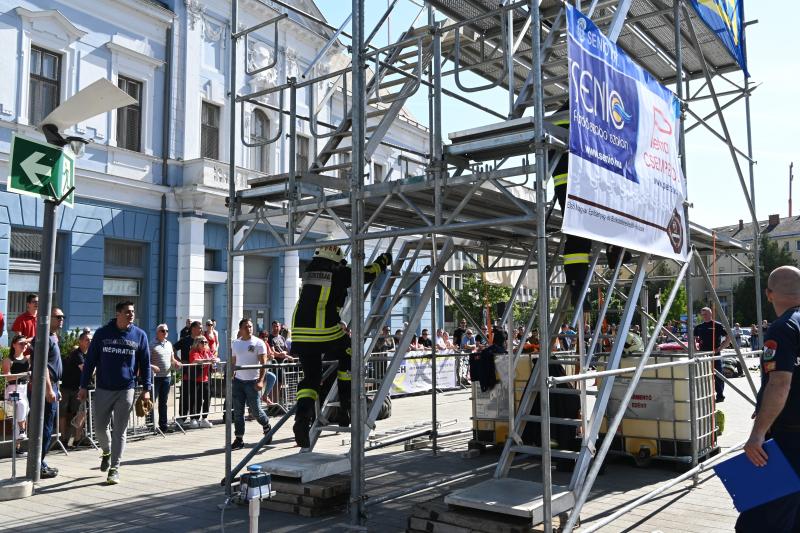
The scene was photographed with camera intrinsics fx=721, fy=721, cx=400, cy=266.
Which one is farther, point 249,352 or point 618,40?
point 249,352

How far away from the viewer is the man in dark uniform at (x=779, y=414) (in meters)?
4.44

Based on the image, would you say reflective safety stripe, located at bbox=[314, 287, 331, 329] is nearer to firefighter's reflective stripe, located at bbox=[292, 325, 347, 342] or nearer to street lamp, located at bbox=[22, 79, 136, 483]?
firefighter's reflective stripe, located at bbox=[292, 325, 347, 342]

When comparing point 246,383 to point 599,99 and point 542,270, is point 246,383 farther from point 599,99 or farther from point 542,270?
point 599,99

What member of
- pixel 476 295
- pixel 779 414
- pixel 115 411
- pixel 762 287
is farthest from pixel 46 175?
pixel 762 287

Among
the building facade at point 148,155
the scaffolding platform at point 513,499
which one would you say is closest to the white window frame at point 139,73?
the building facade at point 148,155

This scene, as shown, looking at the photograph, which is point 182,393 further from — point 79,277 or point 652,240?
point 652,240

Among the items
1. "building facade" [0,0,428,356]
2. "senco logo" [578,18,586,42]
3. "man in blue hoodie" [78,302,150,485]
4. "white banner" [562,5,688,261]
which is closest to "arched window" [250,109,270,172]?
"building facade" [0,0,428,356]

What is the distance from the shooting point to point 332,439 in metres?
11.3

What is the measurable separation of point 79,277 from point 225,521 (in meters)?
12.5

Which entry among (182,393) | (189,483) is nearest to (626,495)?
(189,483)

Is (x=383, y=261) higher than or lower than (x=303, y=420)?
higher

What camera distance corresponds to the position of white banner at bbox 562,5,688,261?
5.59 m

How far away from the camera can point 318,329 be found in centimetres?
775

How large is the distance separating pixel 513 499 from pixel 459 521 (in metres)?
0.46
